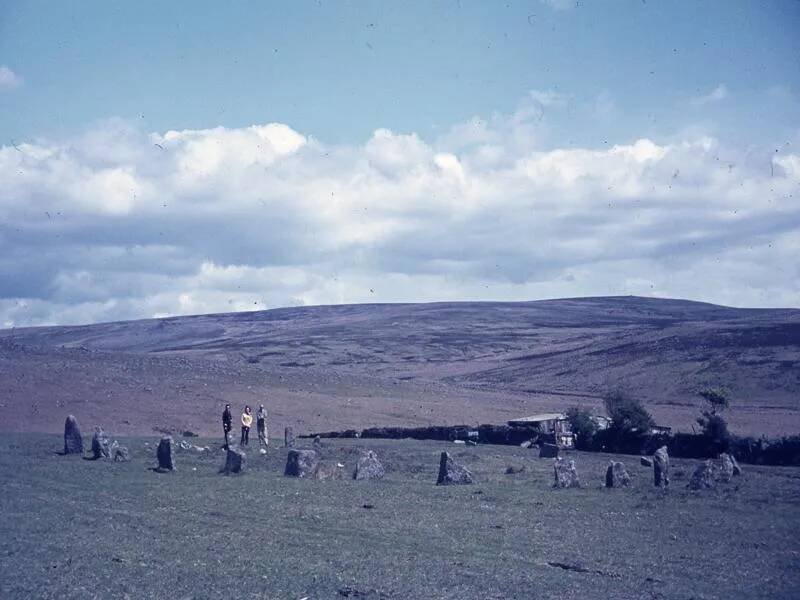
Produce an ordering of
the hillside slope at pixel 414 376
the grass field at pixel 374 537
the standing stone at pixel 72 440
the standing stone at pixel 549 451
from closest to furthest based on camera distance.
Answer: the grass field at pixel 374 537
the standing stone at pixel 72 440
the standing stone at pixel 549 451
the hillside slope at pixel 414 376

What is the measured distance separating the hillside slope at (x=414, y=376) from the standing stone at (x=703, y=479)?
2737cm

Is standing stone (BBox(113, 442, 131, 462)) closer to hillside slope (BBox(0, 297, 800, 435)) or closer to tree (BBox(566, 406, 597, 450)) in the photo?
hillside slope (BBox(0, 297, 800, 435))

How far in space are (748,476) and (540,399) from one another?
4859 centimetres

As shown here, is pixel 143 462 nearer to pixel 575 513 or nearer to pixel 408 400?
pixel 575 513

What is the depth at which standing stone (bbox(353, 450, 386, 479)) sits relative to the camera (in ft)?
84.7

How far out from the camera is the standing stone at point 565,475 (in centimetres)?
2517

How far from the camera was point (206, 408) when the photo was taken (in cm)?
5228

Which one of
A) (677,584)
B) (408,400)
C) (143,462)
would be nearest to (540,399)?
(408,400)

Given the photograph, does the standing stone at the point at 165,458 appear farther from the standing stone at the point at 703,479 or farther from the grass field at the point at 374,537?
the standing stone at the point at 703,479

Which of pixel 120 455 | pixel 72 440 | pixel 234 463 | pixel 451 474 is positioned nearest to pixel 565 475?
pixel 451 474

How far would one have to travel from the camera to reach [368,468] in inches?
1026

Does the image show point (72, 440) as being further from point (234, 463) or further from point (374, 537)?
point (374, 537)

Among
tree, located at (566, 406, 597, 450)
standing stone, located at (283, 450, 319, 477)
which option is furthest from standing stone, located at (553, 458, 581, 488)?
tree, located at (566, 406, 597, 450)

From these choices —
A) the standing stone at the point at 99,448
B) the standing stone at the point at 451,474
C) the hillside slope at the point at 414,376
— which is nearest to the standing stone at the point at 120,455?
the standing stone at the point at 99,448
